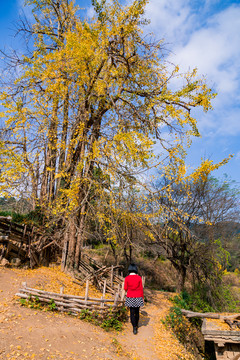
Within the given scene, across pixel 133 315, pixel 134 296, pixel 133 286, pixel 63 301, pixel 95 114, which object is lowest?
pixel 133 315

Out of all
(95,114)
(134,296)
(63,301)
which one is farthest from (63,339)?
(95,114)

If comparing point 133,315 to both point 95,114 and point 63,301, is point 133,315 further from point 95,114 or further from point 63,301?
point 95,114

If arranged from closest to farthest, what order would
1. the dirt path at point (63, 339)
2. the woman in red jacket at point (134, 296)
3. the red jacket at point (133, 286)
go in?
the dirt path at point (63, 339) → the woman in red jacket at point (134, 296) → the red jacket at point (133, 286)

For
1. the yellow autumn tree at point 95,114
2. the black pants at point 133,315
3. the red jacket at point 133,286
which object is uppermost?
the yellow autumn tree at point 95,114

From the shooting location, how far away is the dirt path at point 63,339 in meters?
4.11

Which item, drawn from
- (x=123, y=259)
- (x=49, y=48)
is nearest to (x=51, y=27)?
(x=49, y=48)

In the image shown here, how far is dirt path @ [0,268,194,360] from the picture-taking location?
13.5 ft

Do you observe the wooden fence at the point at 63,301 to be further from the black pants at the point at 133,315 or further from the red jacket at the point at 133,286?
the red jacket at the point at 133,286

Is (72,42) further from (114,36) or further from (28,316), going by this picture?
(28,316)

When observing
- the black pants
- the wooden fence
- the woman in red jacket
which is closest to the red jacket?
the woman in red jacket

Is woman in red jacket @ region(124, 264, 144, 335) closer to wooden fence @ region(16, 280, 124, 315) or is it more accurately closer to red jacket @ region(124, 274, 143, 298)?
red jacket @ region(124, 274, 143, 298)

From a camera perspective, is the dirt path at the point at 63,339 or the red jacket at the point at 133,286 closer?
the dirt path at the point at 63,339

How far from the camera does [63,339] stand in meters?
4.67

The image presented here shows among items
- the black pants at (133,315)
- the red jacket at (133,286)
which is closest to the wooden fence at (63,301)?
the black pants at (133,315)
